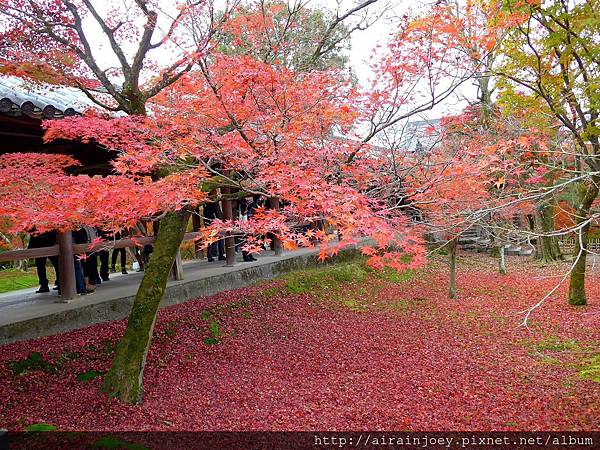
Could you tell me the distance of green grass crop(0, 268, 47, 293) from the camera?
12.5 meters

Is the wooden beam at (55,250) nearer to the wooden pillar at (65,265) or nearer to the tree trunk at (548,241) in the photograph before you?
the wooden pillar at (65,265)

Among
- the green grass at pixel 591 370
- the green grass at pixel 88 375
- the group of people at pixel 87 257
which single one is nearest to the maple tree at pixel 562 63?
the green grass at pixel 591 370

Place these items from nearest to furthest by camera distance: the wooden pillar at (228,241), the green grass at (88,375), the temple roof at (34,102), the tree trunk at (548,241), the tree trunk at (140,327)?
the temple roof at (34,102)
the tree trunk at (140,327)
the green grass at (88,375)
the wooden pillar at (228,241)
the tree trunk at (548,241)

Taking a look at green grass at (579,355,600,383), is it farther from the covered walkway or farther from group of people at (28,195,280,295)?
the covered walkway

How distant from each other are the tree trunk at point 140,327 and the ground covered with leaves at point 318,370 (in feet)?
0.70

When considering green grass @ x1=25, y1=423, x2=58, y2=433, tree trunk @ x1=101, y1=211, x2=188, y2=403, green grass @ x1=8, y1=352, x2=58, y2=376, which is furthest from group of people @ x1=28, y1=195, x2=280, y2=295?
green grass @ x1=25, y1=423, x2=58, y2=433

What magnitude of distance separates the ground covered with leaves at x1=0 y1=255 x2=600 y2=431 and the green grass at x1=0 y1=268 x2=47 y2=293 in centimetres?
585

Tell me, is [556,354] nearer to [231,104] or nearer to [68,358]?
[231,104]

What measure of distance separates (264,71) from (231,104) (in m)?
0.65

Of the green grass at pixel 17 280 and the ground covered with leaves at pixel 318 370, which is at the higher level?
the green grass at pixel 17 280

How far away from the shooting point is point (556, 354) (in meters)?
8.30

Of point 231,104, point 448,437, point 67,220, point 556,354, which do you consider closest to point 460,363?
point 556,354

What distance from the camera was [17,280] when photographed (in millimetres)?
13852

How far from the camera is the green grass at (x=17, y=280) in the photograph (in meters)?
12.5
